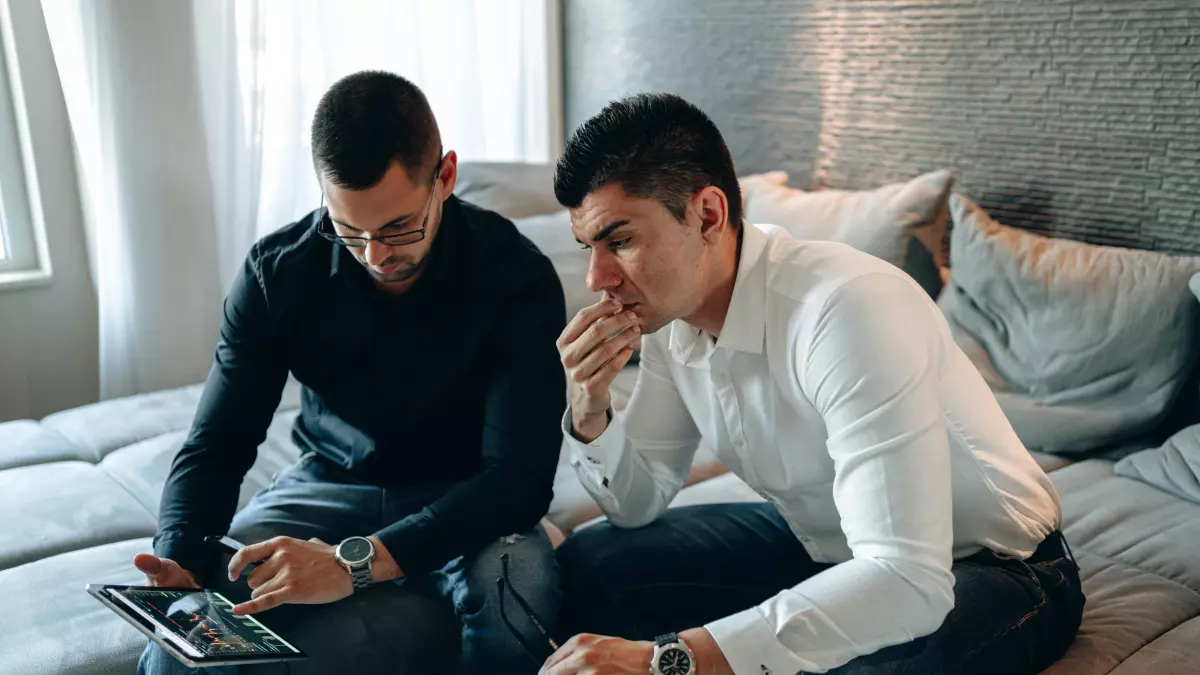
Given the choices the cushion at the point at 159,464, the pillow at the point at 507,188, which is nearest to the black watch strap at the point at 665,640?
the cushion at the point at 159,464

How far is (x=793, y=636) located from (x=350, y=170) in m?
0.84

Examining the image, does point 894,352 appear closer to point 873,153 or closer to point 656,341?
point 656,341

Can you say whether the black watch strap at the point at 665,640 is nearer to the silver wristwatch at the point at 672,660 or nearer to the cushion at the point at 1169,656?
the silver wristwatch at the point at 672,660

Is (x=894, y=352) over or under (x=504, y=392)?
over

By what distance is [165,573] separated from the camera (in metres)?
1.31

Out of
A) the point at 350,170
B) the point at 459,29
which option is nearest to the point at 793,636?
the point at 350,170

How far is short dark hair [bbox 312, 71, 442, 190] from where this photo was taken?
1357mm

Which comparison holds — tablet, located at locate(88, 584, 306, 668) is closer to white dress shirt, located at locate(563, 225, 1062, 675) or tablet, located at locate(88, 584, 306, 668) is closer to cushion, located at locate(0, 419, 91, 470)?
white dress shirt, located at locate(563, 225, 1062, 675)

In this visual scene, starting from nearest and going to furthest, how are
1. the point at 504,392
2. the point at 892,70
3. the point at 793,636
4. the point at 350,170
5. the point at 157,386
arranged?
1. the point at 793,636
2. the point at 350,170
3. the point at 504,392
4. the point at 892,70
5. the point at 157,386

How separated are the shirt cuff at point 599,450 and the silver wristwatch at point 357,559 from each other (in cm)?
31

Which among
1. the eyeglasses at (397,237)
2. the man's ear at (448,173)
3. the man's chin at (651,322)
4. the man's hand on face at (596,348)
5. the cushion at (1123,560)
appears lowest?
the cushion at (1123,560)

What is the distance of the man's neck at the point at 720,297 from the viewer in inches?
50.4

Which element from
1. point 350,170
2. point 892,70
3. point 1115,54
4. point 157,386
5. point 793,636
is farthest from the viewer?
point 157,386

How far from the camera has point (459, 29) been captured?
3.21 m
